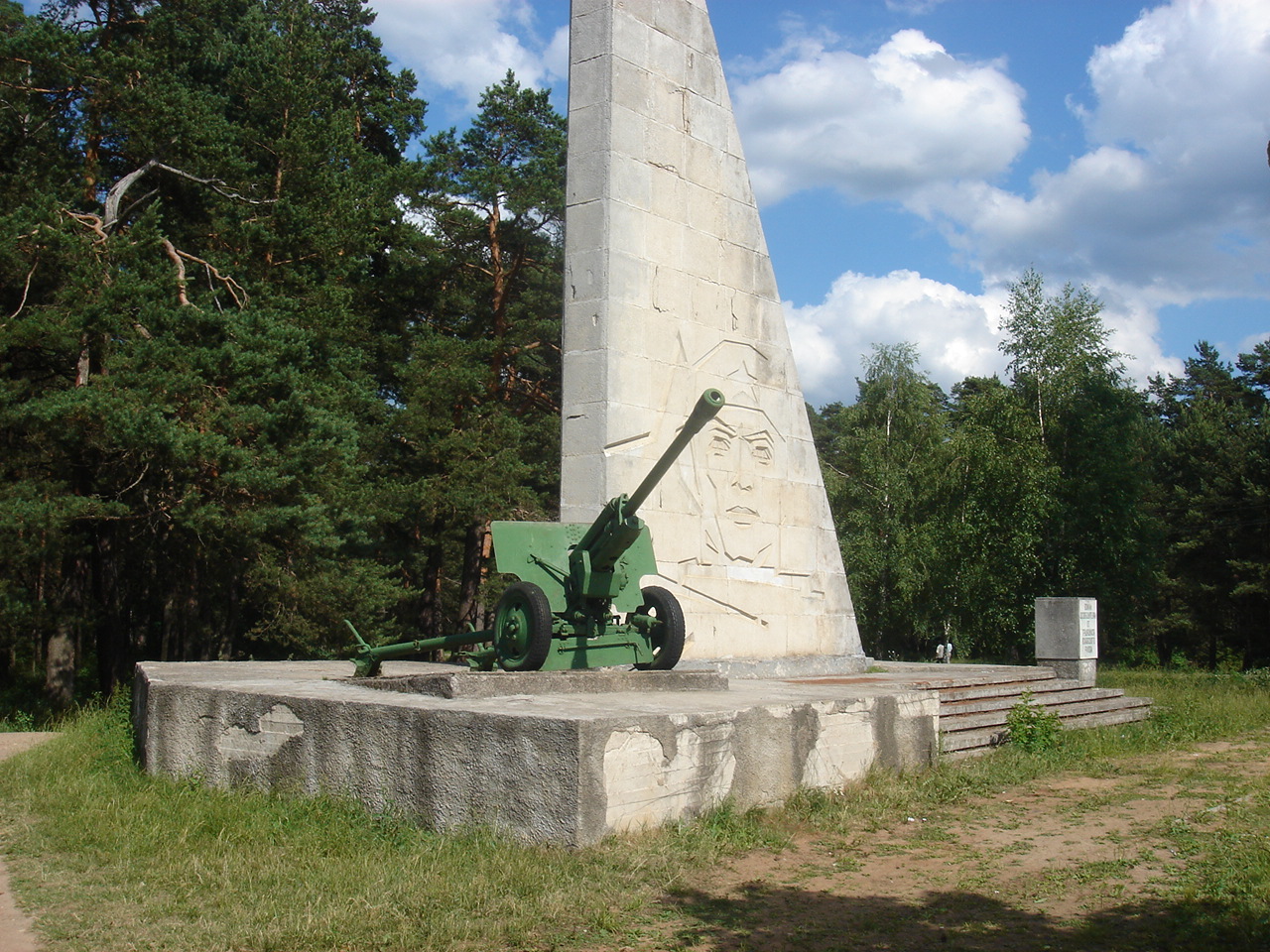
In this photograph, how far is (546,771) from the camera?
15.3 feet

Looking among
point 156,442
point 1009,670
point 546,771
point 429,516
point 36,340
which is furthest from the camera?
point 429,516

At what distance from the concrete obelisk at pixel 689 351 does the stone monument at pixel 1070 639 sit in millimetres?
2572

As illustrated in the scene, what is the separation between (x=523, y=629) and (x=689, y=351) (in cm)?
395

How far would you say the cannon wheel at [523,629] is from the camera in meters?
6.14

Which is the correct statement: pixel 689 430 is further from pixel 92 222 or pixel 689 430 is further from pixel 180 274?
pixel 92 222

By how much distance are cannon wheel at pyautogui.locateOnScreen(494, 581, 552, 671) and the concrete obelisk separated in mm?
2193

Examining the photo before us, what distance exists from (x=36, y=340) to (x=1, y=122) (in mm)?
4572

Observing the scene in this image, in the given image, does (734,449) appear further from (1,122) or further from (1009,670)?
(1,122)

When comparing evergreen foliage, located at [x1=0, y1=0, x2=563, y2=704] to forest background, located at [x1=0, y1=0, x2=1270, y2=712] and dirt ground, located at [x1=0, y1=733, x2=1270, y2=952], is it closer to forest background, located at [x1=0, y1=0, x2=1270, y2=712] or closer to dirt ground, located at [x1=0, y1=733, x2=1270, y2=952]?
forest background, located at [x1=0, y1=0, x2=1270, y2=712]

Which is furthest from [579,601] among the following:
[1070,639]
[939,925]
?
[1070,639]

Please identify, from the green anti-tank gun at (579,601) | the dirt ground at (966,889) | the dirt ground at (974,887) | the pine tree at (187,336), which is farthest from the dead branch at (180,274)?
the dirt ground at (974,887)

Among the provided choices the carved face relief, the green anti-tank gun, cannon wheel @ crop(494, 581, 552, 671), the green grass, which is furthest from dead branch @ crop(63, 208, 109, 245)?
cannon wheel @ crop(494, 581, 552, 671)

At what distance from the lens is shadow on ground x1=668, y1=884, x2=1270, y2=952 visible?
3766 mm

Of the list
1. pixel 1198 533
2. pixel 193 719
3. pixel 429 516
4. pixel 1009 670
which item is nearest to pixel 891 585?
pixel 1198 533
